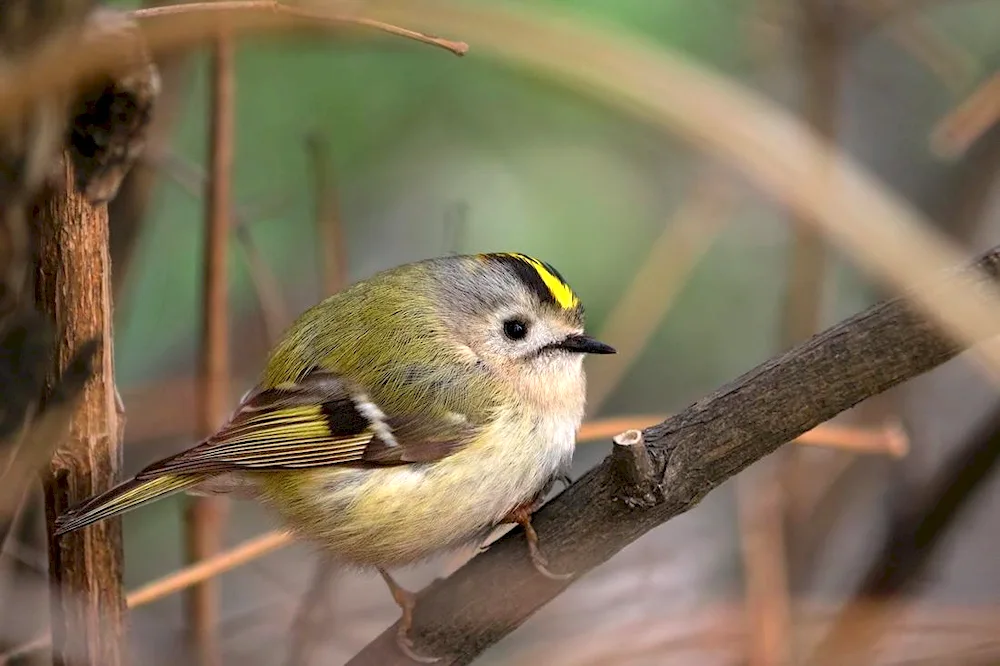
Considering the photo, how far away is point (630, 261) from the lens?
9.34 feet

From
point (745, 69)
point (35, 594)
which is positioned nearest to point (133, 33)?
point (35, 594)

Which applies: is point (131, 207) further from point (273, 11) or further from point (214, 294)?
point (273, 11)

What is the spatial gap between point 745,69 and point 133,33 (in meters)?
2.24

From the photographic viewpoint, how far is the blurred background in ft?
6.29

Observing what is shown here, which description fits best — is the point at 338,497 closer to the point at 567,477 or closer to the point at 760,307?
the point at 567,477

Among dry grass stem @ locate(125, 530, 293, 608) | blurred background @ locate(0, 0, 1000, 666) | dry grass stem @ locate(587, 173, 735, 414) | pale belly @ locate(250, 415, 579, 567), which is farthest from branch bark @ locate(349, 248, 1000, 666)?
dry grass stem @ locate(587, 173, 735, 414)

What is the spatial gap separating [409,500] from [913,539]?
3.12ft

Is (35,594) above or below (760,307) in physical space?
below

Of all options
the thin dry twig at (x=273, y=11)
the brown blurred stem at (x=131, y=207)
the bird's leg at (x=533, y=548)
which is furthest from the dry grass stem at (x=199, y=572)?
the thin dry twig at (x=273, y=11)

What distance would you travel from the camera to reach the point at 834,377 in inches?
41.8

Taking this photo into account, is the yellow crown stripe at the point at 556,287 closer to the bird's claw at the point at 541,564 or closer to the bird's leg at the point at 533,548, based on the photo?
the bird's leg at the point at 533,548

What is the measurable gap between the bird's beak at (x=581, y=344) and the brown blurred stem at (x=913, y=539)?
0.60 metres

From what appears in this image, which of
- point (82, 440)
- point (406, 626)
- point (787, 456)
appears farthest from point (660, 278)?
point (82, 440)

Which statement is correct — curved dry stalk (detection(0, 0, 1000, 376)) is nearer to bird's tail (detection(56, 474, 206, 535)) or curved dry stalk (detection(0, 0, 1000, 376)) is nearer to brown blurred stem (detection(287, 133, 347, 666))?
bird's tail (detection(56, 474, 206, 535))
